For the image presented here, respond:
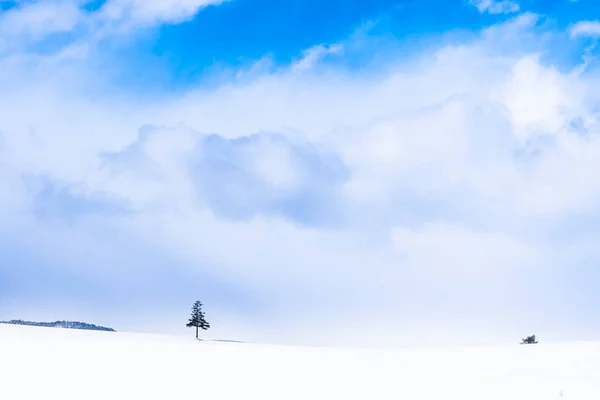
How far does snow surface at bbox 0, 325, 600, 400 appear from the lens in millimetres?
15633

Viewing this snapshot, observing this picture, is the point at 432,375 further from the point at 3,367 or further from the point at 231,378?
the point at 3,367

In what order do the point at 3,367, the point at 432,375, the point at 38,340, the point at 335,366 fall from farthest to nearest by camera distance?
1. the point at 38,340
2. the point at 335,366
3. the point at 432,375
4. the point at 3,367

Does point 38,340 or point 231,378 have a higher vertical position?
point 38,340

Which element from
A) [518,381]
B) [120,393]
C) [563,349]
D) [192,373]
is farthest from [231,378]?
[563,349]

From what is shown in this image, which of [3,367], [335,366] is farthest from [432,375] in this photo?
[3,367]

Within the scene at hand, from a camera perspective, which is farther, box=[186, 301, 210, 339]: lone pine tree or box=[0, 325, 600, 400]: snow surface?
box=[186, 301, 210, 339]: lone pine tree

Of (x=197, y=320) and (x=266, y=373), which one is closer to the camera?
(x=266, y=373)

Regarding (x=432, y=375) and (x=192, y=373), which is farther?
(x=432, y=375)

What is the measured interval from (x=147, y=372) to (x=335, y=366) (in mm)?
6849

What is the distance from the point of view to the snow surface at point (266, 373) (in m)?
15.6

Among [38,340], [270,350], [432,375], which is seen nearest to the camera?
[432,375]

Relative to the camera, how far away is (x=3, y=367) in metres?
17.1

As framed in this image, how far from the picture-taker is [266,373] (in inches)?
747

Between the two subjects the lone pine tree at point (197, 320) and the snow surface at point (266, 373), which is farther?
the lone pine tree at point (197, 320)
